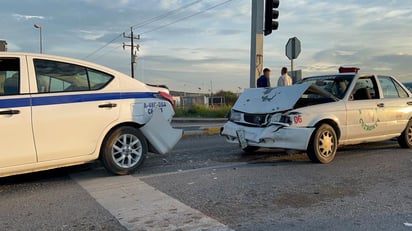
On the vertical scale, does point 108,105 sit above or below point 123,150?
above

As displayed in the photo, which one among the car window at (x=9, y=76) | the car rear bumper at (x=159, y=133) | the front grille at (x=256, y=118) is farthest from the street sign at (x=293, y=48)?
the car window at (x=9, y=76)

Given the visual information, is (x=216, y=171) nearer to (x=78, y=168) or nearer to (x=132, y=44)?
(x=78, y=168)

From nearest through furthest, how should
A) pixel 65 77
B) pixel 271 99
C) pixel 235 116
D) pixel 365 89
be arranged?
pixel 65 77, pixel 271 99, pixel 235 116, pixel 365 89

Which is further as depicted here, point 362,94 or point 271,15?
point 271,15

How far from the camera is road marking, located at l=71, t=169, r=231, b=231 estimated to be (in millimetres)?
4246

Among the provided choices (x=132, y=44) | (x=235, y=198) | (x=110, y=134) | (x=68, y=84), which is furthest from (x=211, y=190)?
(x=132, y=44)

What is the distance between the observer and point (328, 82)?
8.19 metres

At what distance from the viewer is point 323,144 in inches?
285

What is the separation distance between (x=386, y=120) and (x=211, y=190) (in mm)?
4308

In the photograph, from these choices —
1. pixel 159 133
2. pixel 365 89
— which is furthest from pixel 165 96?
pixel 365 89

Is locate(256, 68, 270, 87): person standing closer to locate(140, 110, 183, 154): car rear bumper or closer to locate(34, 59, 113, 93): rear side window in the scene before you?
locate(140, 110, 183, 154): car rear bumper

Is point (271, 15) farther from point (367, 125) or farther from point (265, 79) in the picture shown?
point (367, 125)

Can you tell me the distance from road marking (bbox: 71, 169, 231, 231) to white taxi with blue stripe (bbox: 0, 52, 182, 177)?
0.39 m

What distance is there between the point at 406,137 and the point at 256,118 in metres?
3.29
